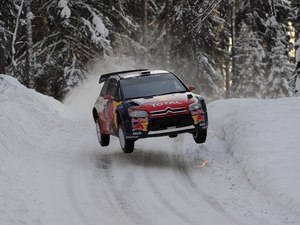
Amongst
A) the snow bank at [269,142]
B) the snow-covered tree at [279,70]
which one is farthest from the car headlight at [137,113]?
the snow-covered tree at [279,70]

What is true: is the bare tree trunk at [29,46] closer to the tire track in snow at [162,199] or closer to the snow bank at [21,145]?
the snow bank at [21,145]

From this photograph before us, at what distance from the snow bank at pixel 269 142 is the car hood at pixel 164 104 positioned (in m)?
1.68

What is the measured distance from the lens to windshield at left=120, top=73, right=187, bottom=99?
13664mm

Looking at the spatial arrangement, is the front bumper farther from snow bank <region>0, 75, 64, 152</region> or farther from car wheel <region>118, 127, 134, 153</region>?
snow bank <region>0, 75, 64, 152</region>

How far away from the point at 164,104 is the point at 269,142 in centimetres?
243

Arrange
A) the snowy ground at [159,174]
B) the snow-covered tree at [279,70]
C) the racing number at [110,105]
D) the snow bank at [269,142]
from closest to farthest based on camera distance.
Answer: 1. the snowy ground at [159,174]
2. the snow bank at [269,142]
3. the racing number at [110,105]
4. the snow-covered tree at [279,70]

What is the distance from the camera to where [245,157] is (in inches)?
481

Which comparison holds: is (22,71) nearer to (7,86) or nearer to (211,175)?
(7,86)

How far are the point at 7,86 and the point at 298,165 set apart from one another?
535 inches

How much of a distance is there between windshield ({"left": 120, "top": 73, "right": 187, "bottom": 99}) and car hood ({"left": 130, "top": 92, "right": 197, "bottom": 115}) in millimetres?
631

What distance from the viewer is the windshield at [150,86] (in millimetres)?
13664

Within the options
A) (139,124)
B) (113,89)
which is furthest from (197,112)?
(113,89)

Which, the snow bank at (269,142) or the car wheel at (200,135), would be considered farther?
the car wheel at (200,135)

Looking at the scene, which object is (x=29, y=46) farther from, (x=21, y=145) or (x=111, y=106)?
(x=111, y=106)
